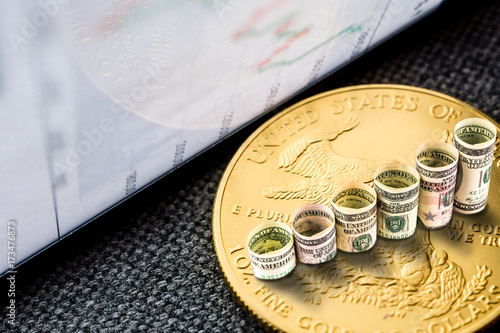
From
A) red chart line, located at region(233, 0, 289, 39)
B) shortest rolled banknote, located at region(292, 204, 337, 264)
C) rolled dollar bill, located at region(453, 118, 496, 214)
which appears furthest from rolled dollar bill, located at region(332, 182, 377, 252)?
red chart line, located at region(233, 0, 289, 39)

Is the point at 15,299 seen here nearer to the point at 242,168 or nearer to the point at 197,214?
the point at 197,214

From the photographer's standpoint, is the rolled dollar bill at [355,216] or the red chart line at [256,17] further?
the red chart line at [256,17]

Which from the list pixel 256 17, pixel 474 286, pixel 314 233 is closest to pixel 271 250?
pixel 314 233

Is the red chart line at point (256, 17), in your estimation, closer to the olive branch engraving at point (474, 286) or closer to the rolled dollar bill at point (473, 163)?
the rolled dollar bill at point (473, 163)

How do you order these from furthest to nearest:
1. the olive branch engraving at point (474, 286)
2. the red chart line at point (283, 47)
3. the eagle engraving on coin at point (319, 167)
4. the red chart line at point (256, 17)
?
the red chart line at point (283, 47) < the red chart line at point (256, 17) < the eagle engraving on coin at point (319, 167) < the olive branch engraving at point (474, 286)

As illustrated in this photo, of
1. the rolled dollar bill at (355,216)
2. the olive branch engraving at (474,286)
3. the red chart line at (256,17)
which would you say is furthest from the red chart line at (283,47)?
the olive branch engraving at (474,286)

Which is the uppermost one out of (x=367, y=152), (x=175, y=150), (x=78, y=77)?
(x=78, y=77)

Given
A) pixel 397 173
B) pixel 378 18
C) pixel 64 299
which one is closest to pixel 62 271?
pixel 64 299
